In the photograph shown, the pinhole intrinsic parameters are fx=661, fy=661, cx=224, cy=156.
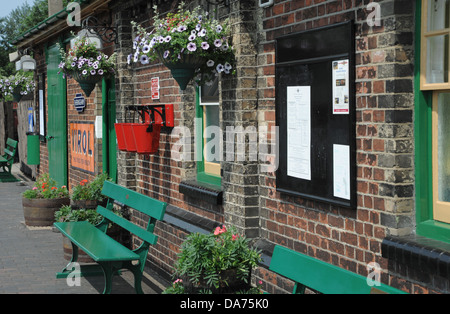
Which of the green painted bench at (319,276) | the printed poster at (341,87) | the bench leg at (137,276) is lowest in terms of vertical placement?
the bench leg at (137,276)

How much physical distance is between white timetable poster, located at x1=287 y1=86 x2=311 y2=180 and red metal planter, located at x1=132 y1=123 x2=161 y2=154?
2.67m

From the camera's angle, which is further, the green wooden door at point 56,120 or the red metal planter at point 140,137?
the green wooden door at point 56,120

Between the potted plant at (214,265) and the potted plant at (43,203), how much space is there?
6104 mm

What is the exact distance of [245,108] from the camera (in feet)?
18.4

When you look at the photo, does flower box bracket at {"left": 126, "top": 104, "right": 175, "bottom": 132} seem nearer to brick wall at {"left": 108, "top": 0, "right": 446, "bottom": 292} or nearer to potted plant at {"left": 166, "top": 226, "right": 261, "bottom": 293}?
brick wall at {"left": 108, "top": 0, "right": 446, "bottom": 292}

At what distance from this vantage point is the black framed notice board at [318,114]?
4.39 m

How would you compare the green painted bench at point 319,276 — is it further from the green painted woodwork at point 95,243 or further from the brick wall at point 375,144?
the green painted woodwork at point 95,243

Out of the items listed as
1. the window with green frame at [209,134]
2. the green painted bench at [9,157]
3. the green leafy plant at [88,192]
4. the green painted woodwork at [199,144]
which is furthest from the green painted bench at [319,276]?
the green painted bench at [9,157]

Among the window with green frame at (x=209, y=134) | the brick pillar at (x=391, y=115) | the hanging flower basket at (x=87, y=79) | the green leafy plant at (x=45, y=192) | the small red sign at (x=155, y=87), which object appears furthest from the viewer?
the green leafy plant at (x=45, y=192)

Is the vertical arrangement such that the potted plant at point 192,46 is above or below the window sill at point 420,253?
above

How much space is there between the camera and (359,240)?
434 cm

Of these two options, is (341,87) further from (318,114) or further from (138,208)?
(138,208)

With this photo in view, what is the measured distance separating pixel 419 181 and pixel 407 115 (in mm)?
404

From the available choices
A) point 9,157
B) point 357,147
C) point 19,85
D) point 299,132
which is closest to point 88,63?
point 299,132
